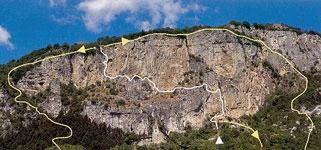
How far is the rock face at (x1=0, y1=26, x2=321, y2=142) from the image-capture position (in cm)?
12388

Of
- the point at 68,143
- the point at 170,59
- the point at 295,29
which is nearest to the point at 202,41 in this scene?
the point at 170,59

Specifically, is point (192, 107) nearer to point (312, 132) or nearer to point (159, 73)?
point (159, 73)

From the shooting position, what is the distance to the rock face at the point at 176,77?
124 m

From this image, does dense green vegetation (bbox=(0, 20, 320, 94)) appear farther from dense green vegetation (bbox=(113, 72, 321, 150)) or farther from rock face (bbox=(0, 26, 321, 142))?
dense green vegetation (bbox=(113, 72, 321, 150))

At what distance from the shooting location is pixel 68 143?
116 metres

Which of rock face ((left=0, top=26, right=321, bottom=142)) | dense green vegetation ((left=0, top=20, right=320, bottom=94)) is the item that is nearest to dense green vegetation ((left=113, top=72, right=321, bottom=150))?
rock face ((left=0, top=26, right=321, bottom=142))

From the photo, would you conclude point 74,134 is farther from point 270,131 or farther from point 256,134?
point 270,131

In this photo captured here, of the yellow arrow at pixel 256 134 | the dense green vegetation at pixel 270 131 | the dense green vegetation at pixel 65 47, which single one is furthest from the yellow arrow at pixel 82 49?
the yellow arrow at pixel 256 134

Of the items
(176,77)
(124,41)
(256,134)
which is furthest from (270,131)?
(124,41)

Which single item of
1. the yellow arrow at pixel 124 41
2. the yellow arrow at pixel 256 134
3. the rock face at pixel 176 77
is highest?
the yellow arrow at pixel 124 41

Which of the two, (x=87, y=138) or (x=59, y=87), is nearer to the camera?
(x=87, y=138)

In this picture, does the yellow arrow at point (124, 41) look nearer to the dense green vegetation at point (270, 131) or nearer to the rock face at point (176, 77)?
the rock face at point (176, 77)

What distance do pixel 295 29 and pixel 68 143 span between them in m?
45.5

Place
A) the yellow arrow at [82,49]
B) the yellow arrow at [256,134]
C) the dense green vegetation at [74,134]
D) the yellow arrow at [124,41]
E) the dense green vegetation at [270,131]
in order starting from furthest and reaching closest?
the yellow arrow at [124,41] < the yellow arrow at [82,49] < the dense green vegetation at [74,134] < the yellow arrow at [256,134] < the dense green vegetation at [270,131]
